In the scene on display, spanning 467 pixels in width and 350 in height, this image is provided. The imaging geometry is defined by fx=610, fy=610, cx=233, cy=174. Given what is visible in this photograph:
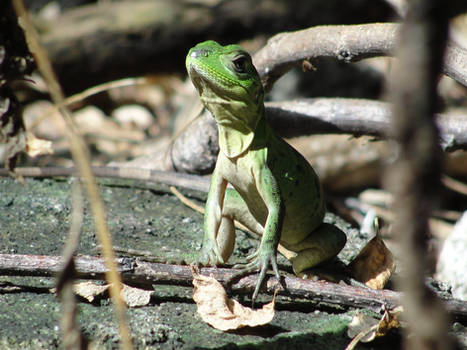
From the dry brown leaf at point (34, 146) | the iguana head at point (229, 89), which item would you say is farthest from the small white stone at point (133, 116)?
the iguana head at point (229, 89)

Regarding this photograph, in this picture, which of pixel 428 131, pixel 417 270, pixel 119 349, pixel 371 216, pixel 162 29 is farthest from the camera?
pixel 162 29

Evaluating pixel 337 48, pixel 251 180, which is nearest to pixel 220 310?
pixel 251 180

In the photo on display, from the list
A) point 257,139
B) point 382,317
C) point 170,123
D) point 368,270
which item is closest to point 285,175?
point 257,139

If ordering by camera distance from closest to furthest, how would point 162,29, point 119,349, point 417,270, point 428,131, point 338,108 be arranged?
point 428,131
point 417,270
point 119,349
point 338,108
point 162,29

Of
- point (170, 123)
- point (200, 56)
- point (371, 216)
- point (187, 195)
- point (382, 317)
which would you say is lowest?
point (170, 123)

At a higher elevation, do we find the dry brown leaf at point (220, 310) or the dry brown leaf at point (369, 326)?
the dry brown leaf at point (220, 310)

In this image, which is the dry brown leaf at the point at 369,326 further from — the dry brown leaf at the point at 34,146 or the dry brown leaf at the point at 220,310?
the dry brown leaf at the point at 34,146

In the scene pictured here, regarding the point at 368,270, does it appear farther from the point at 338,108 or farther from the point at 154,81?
the point at 154,81

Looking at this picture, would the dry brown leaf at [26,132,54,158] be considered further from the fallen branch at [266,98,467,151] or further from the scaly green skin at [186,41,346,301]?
the fallen branch at [266,98,467,151]
